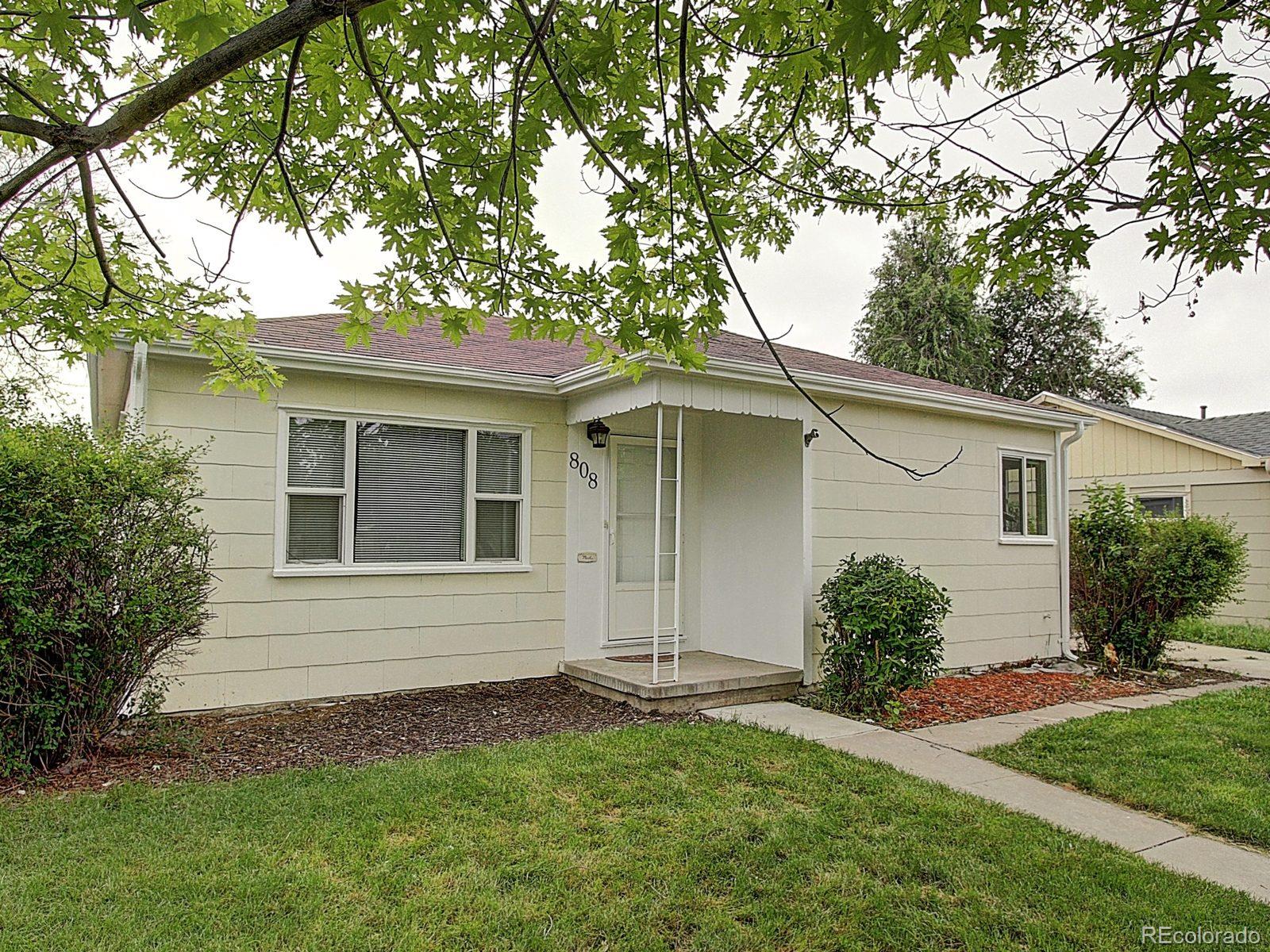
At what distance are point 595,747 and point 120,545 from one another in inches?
122

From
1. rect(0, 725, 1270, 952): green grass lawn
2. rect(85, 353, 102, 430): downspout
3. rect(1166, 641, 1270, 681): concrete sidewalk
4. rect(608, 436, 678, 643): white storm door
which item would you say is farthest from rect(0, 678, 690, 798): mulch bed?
rect(1166, 641, 1270, 681): concrete sidewalk

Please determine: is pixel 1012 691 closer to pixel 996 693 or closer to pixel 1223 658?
pixel 996 693

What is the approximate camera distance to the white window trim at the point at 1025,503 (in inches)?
346

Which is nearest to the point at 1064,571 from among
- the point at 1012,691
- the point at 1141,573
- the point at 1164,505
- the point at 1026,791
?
the point at 1141,573

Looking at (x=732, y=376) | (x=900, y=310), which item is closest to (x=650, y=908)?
(x=732, y=376)

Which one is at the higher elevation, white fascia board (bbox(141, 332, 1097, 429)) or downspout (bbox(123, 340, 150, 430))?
white fascia board (bbox(141, 332, 1097, 429))

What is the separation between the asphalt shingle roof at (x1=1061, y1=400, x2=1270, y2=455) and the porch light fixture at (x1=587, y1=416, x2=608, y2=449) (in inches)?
412

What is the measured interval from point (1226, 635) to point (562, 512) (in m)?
9.92

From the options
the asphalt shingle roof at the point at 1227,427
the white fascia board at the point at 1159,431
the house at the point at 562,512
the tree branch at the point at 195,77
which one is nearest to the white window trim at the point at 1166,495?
the white fascia board at the point at 1159,431

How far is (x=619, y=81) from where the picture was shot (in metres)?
2.86

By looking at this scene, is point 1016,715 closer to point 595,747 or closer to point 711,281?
point 595,747

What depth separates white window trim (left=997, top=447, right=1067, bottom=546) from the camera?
8797 millimetres

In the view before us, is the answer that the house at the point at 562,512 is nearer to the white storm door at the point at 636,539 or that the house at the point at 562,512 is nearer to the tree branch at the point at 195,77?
the white storm door at the point at 636,539

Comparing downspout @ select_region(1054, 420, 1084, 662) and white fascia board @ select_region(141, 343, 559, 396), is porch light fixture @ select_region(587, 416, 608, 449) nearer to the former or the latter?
white fascia board @ select_region(141, 343, 559, 396)
